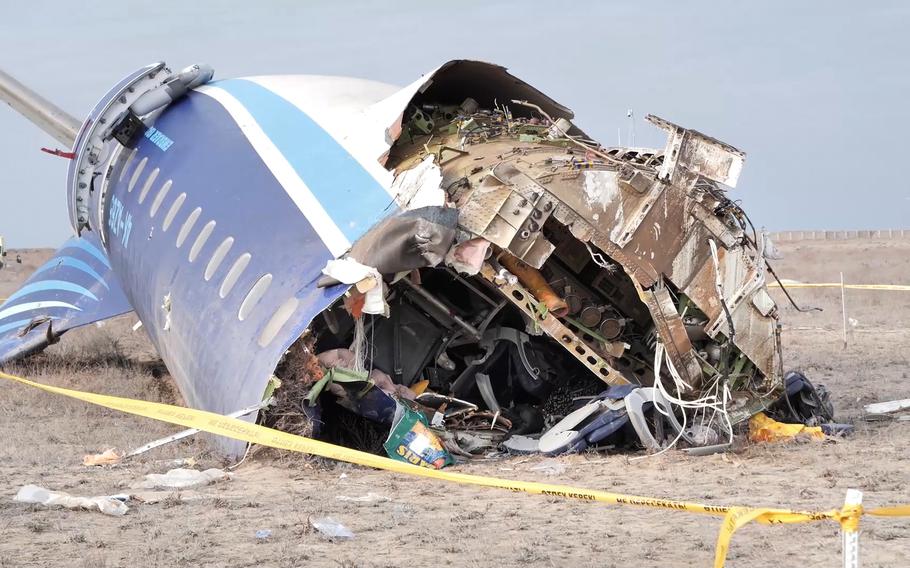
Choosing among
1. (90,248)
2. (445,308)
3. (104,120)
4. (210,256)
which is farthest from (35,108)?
(445,308)

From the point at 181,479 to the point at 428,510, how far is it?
8.87 ft

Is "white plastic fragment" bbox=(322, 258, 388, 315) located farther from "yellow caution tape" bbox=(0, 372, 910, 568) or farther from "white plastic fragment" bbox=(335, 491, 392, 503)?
"white plastic fragment" bbox=(335, 491, 392, 503)

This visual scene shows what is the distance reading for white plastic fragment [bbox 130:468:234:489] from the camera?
10984mm

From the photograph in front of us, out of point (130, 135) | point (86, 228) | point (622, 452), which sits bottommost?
point (622, 452)

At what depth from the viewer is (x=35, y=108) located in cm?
2169

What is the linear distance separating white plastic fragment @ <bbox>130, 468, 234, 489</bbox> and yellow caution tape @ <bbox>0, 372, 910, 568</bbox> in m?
0.47

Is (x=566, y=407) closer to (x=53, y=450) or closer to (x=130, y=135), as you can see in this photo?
(x=53, y=450)

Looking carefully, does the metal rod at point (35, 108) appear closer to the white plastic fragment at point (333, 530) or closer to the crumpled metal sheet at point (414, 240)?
the crumpled metal sheet at point (414, 240)

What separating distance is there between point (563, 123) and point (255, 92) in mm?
4344

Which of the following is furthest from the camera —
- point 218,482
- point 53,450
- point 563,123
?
point 563,123

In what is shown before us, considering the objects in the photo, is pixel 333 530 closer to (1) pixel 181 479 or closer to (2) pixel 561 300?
(1) pixel 181 479

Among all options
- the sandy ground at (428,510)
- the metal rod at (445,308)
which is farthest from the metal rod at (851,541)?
the metal rod at (445,308)

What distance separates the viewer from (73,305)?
20.9 meters

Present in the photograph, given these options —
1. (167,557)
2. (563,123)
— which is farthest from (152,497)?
(563,123)
